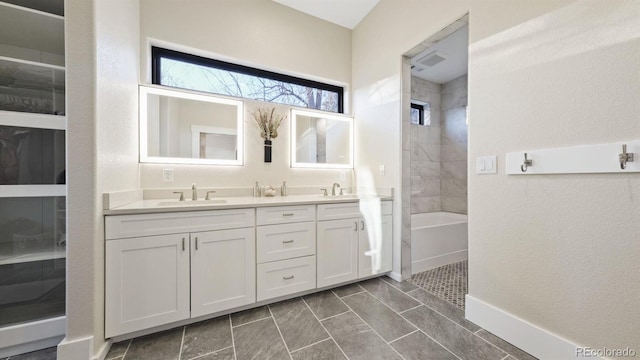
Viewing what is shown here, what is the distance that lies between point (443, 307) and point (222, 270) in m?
1.70

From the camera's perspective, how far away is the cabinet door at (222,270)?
157 cm

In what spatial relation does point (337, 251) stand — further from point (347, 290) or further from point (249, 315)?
point (249, 315)

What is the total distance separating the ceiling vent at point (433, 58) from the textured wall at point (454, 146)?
32.4 inches

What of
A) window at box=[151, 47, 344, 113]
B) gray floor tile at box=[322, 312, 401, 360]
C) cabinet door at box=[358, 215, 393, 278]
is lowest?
gray floor tile at box=[322, 312, 401, 360]

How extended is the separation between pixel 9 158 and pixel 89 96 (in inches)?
28.4

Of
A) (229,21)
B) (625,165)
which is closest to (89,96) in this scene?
(229,21)

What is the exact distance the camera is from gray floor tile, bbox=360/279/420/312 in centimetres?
186

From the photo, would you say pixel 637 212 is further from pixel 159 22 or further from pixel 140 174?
pixel 159 22

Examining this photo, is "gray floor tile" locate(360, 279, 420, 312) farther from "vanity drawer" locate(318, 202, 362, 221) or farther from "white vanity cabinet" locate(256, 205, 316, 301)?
"vanity drawer" locate(318, 202, 362, 221)

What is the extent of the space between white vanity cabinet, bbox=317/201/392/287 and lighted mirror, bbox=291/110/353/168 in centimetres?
78

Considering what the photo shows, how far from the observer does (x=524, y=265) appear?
4.51ft

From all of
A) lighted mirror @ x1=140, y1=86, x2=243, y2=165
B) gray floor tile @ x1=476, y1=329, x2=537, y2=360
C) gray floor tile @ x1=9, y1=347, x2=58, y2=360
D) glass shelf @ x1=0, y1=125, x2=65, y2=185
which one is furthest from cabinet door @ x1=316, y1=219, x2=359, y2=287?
glass shelf @ x1=0, y1=125, x2=65, y2=185

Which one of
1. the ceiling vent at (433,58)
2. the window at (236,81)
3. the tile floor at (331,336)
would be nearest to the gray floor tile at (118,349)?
the tile floor at (331,336)

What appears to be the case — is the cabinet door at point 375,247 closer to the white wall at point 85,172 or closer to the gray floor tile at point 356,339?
the gray floor tile at point 356,339
